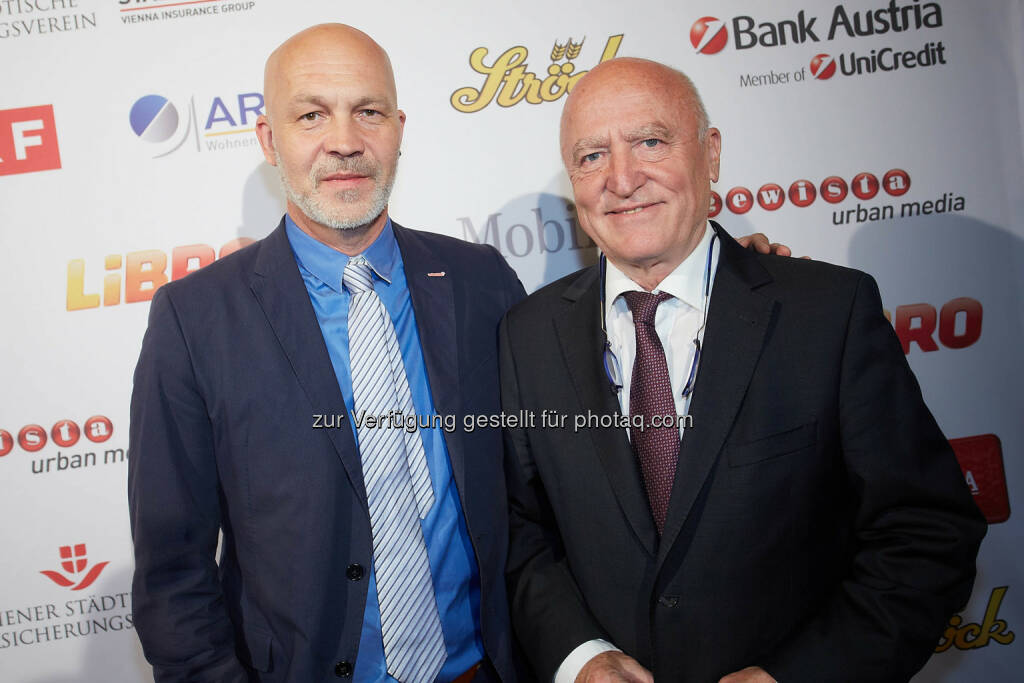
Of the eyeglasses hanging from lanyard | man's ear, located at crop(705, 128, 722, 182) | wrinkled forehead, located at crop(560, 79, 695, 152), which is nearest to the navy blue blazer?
the eyeglasses hanging from lanyard

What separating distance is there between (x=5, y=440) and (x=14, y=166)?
99 centimetres

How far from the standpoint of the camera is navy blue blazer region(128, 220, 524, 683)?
1674 mm

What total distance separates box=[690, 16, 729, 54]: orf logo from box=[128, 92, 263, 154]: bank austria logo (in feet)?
5.29

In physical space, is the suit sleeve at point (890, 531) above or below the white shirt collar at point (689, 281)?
below

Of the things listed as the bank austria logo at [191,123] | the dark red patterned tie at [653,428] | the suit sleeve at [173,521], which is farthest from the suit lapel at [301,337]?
the bank austria logo at [191,123]

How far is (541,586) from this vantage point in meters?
→ 1.74

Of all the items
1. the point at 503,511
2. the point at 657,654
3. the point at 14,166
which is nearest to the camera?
the point at 657,654

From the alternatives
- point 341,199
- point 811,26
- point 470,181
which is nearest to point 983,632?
point 811,26

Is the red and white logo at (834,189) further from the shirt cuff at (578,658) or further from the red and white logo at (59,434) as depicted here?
the red and white logo at (59,434)

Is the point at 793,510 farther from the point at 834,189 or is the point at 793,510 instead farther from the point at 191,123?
the point at 191,123

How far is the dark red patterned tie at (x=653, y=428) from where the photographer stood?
156 centimetres

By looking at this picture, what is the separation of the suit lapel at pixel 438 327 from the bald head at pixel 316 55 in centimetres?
46

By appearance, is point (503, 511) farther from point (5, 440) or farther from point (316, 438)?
point (5, 440)

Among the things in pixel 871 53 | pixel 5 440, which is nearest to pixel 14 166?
pixel 5 440
